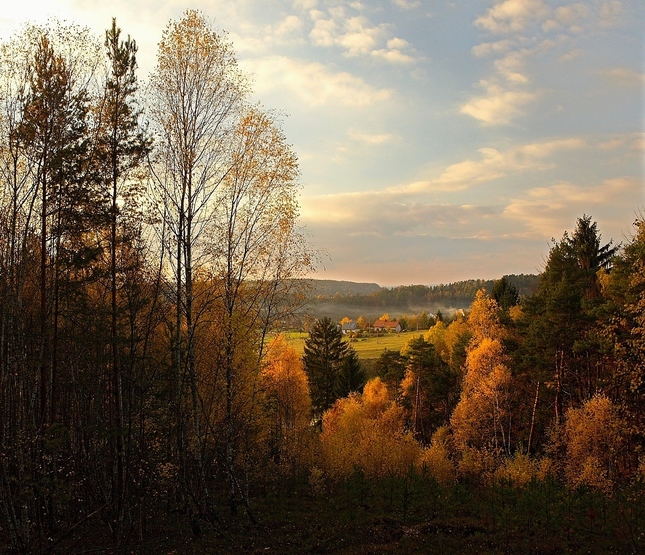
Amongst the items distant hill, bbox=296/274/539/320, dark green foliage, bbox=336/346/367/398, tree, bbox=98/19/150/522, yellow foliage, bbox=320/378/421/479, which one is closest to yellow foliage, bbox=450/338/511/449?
yellow foliage, bbox=320/378/421/479

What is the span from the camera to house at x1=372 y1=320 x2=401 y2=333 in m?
127

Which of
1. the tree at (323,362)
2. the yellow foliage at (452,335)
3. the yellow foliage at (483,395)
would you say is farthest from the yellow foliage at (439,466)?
the tree at (323,362)

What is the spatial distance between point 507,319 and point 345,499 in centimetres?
1955

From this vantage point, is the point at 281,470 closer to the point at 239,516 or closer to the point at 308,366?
the point at 239,516

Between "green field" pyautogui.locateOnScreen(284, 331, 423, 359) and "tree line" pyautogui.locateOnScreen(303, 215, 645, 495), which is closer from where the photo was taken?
"tree line" pyautogui.locateOnScreen(303, 215, 645, 495)

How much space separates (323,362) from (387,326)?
8747 cm

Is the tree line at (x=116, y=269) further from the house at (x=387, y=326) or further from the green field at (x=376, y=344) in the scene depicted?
the house at (x=387, y=326)

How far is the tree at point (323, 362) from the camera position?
151ft

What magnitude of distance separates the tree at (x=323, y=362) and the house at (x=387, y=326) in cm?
7898

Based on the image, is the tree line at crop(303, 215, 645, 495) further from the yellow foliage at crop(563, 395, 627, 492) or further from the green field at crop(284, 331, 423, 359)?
the green field at crop(284, 331, 423, 359)

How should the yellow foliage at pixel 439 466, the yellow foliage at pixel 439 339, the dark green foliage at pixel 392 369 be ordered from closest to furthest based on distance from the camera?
the yellow foliage at pixel 439 466 → the dark green foliage at pixel 392 369 → the yellow foliage at pixel 439 339

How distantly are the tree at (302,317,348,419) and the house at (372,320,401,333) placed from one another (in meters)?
79.0

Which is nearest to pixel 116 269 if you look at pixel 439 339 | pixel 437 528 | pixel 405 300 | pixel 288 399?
pixel 437 528

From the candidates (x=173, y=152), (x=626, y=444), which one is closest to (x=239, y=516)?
(x=173, y=152)
